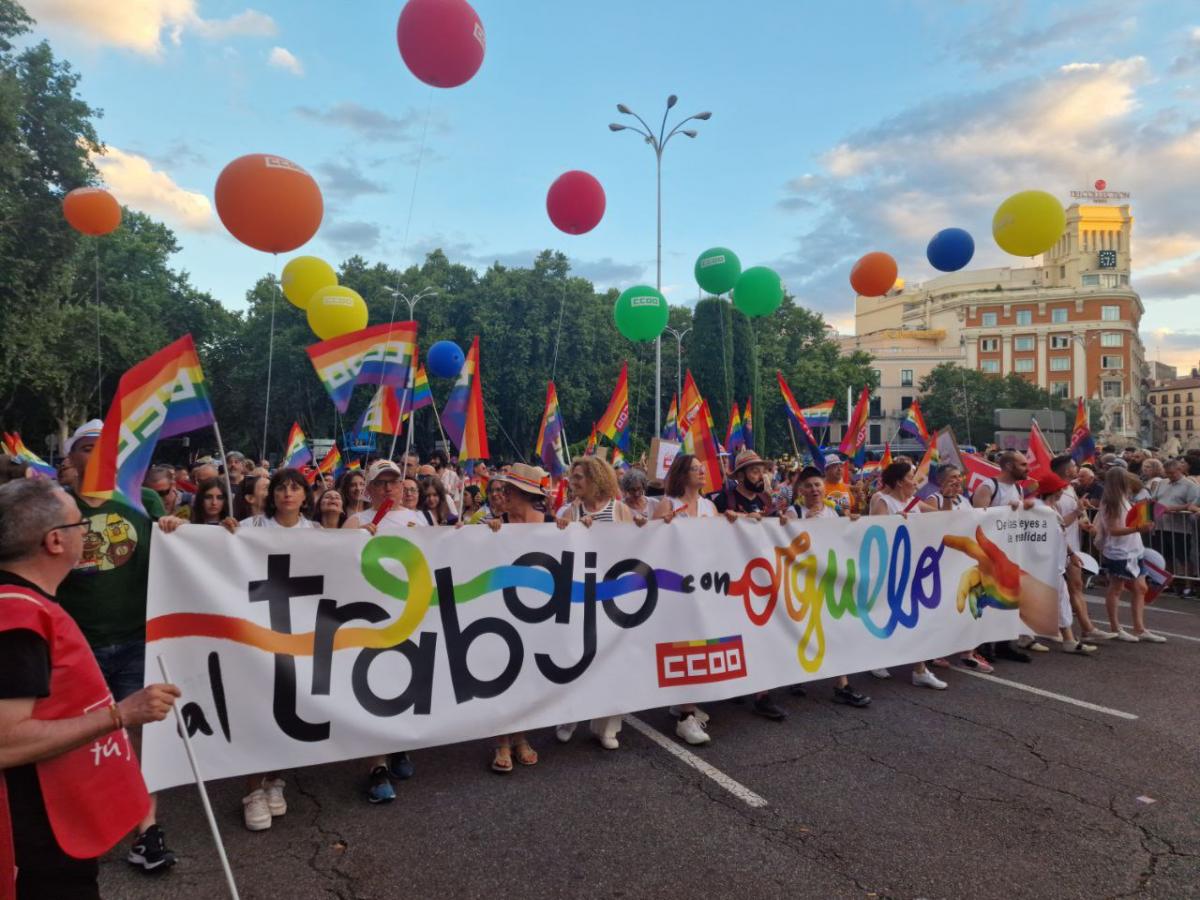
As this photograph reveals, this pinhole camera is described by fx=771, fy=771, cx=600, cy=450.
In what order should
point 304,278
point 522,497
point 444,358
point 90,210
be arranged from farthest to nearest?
point 444,358
point 90,210
point 304,278
point 522,497

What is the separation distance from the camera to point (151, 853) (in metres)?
3.20

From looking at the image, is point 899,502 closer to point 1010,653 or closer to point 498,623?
point 1010,653

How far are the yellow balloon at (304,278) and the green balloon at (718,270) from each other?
7.55 metres

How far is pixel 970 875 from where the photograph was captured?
315cm

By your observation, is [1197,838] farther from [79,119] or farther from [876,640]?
[79,119]

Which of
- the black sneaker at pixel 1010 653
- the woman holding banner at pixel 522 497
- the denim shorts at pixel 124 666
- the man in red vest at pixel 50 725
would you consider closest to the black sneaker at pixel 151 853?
the denim shorts at pixel 124 666

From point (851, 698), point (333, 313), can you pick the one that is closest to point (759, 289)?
point (333, 313)

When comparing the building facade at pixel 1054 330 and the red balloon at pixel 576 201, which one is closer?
the red balloon at pixel 576 201

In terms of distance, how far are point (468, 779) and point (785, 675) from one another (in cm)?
222

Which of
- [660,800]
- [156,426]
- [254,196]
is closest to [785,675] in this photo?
[660,800]

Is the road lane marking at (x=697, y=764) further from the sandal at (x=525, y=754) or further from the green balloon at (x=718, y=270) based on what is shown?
the green balloon at (x=718, y=270)

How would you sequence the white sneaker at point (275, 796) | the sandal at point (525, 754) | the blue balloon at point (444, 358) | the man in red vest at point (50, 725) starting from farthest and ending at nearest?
the blue balloon at point (444, 358) → the sandal at point (525, 754) → the white sneaker at point (275, 796) → the man in red vest at point (50, 725)

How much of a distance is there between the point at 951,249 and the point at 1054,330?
93.4m

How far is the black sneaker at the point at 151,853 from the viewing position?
10.5ft
